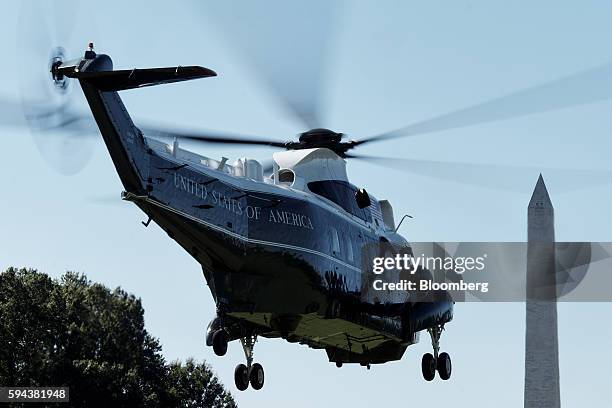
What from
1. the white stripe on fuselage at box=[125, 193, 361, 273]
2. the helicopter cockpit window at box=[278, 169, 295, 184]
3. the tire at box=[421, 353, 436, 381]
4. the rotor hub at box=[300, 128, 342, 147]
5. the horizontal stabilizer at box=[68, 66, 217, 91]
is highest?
the rotor hub at box=[300, 128, 342, 147]

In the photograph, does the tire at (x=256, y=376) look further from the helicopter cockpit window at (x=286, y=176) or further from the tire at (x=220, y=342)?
the helicopter cockpit window at (x=286, y=176)

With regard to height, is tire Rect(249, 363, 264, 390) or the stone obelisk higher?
the stone obelisk

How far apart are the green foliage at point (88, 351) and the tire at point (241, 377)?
130 feet

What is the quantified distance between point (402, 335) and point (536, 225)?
21046 millimetres

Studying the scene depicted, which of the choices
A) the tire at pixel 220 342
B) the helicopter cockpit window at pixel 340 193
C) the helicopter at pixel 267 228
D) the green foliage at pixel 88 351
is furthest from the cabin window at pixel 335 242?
the green foliage at pixel 88 351

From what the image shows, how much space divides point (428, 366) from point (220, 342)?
10424 mm

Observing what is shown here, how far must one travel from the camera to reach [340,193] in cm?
4306

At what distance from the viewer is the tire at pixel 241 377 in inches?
1603

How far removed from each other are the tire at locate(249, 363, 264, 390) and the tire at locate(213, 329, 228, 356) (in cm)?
189

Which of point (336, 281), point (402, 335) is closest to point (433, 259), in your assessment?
point (402, 335)

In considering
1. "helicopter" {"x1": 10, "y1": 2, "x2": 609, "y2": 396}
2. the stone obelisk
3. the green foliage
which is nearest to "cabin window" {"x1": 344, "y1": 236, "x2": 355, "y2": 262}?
"helicopter" {"x1": 10, "y1": 2, "x2": 609, "y2": 396}

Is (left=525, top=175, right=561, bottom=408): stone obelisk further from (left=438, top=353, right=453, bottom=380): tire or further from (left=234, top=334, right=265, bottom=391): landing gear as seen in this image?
(left=234, top=334, right=265, bottom=391): landing gear

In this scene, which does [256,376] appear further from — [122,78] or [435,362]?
[122,78]

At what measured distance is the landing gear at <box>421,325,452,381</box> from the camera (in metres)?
47.6
